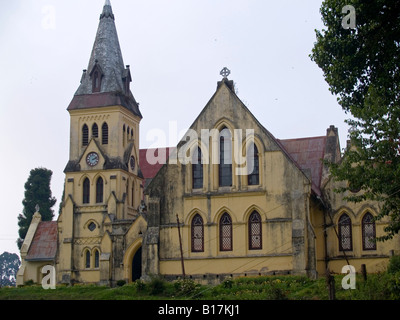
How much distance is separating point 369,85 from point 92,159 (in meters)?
34.3

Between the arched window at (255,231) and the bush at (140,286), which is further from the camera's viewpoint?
the arched window at (255,231)

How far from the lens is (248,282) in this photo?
41156 millimetres

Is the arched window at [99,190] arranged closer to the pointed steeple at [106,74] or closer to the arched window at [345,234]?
the pointed steeple at [106,74]

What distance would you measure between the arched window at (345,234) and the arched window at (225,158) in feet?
25.1

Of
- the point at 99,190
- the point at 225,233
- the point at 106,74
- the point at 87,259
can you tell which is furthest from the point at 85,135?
the point at 225,233

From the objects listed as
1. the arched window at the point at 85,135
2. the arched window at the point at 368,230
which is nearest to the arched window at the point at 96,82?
the arched window at the point at 85,135

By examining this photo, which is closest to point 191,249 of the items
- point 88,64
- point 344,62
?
point 344,62

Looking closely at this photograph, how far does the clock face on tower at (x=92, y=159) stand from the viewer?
2574 inches

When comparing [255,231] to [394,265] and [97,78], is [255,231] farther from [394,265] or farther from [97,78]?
[97,78]

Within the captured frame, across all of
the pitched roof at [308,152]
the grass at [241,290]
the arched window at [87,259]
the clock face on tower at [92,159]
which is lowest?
the grass at [241,290]

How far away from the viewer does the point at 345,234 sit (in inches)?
1837
